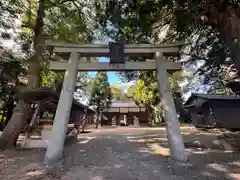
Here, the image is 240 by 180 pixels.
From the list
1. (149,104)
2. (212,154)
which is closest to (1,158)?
(212,154)

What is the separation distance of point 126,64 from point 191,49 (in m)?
3.61

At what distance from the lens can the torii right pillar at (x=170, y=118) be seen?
16.9ft

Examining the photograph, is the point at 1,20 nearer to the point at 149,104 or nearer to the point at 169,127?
the point at 169,127

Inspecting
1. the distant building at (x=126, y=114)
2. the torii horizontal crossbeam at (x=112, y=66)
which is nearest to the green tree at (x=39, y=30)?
the torii horizontal crossbeam at (x=112, y=66)

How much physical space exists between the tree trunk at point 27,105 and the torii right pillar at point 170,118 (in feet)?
15.9

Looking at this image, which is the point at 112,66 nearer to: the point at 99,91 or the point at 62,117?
the point at 62,117

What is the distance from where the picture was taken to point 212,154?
20.4 ft

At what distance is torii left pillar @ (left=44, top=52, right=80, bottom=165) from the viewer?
5.11 m

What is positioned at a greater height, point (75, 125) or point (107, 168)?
point (75, 125)

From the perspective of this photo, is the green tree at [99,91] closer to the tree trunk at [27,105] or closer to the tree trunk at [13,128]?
the tree trunk at [27,105]

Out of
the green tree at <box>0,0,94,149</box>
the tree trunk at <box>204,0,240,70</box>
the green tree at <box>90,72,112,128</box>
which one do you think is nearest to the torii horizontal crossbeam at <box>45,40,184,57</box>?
the tree trunk at <box>204,0,240,70</box>

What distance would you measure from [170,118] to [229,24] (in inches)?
119

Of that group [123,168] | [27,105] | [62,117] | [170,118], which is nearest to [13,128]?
[27,105]

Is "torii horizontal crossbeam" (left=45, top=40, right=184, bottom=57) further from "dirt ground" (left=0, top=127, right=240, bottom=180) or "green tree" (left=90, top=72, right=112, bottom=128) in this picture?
"green tree" (left=90, top=72, right=112, bottom=128)
